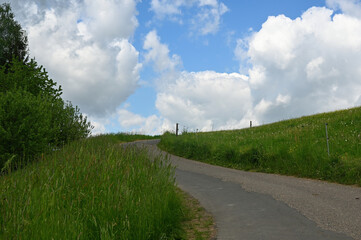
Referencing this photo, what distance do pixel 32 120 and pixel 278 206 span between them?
481 inches

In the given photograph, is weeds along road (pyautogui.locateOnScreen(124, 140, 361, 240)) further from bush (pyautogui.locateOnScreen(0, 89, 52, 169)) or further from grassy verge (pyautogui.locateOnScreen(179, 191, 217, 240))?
bush (pyautogui.locateOnScreen(0, 89, 52, 169))

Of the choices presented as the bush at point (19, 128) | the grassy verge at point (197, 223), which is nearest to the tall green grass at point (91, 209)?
the grassy verge at point (197, 223)

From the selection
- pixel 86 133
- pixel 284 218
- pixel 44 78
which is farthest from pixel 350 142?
pixel 44 78

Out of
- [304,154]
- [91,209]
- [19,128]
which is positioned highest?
[19,128]

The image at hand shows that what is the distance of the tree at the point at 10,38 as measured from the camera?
128ft

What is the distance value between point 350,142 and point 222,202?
9160 millimetres

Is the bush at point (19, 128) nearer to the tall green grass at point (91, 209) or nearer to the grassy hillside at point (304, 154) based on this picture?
the tall green grass at point (91, 209)

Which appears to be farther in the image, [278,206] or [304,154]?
[304,154]

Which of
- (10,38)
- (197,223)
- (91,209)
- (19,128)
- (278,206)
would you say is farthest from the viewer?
(10,38)

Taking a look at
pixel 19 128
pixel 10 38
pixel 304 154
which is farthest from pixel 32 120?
pixel 10 38

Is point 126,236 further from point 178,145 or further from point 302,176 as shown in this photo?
point 178,145

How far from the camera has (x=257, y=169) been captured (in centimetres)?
1500

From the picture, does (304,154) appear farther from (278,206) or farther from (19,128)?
(19,128)

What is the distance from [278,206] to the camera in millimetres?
8000
